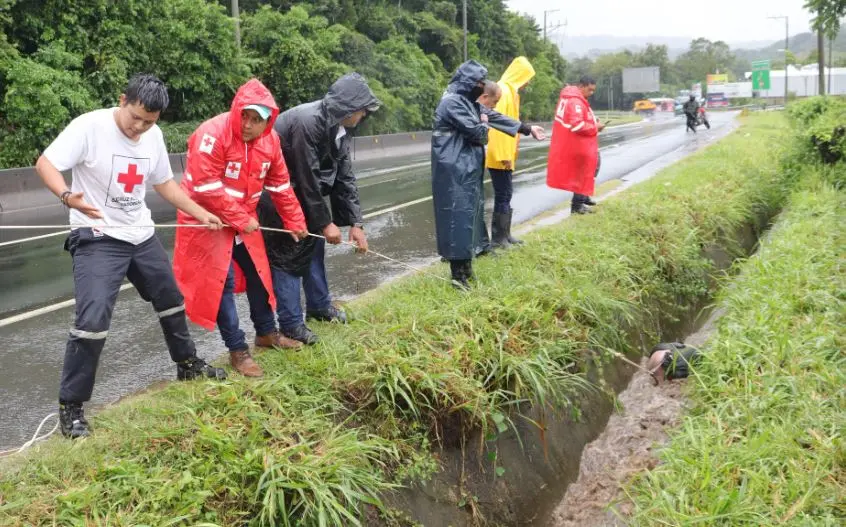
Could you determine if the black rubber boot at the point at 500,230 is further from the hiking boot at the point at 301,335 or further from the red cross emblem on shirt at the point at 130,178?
the red cross emblem on shirt at the point at 130,178

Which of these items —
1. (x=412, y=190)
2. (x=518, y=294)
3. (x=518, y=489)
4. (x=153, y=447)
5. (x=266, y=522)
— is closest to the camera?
(x=266, y=522)

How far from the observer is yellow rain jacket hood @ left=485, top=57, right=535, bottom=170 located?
770 centimetres

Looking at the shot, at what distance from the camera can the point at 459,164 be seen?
19.1 feet

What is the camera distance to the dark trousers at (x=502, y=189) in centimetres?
786

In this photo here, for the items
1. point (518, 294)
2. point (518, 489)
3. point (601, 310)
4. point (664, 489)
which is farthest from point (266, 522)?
point (601, 310)

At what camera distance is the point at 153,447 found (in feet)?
11.1

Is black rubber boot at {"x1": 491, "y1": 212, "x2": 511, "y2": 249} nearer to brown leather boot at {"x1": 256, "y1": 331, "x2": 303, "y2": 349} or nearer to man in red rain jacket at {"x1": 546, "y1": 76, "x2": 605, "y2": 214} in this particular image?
man in red rain jacket at {"x1": 546, "y1": 76, "x2": 605, "y2": 214}

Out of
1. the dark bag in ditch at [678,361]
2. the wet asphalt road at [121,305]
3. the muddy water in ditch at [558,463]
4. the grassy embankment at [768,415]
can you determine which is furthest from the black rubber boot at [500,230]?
the dark bag in ditch at [678,361]

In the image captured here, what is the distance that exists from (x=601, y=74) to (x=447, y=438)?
108412mm

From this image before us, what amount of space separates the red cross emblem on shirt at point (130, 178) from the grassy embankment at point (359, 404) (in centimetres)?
106

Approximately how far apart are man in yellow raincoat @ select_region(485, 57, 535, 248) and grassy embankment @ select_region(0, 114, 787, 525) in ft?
2.72

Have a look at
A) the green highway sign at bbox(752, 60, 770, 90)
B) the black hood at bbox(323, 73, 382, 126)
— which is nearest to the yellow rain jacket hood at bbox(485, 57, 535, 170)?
the black hood at bbox(323, 73, 382, 126)

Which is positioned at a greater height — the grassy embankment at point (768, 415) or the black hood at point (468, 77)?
the black hood at point (468, 77)

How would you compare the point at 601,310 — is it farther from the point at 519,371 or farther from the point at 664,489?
the point at 664,489
